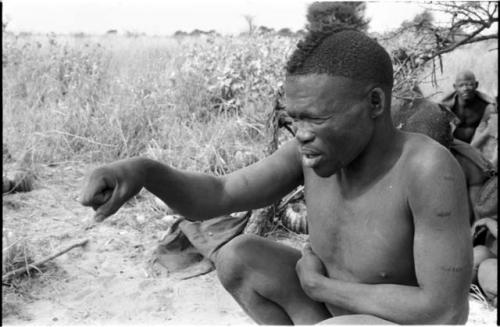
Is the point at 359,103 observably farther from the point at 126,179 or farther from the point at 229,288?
the point at 229,288

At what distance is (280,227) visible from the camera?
163 inches

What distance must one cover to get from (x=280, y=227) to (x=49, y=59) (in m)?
4.45

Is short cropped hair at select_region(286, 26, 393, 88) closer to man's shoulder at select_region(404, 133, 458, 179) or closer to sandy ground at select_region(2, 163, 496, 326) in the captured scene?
man's shoulder at select_region(404, 133, 458, 179)

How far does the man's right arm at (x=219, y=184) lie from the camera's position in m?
1.74

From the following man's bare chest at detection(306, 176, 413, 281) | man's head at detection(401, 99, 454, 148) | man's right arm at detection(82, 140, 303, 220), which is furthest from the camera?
man's head at detection(401, 99, 454, 148)

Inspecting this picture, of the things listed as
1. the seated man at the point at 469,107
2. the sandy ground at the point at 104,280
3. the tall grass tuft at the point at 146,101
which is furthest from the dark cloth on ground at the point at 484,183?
the seated man at the point at 469,107

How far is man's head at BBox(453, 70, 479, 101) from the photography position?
643cm

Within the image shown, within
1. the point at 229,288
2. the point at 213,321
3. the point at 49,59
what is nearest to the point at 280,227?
the point at 213,321

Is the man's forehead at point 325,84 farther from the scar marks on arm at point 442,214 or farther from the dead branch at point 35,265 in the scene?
the dead branch at point 35,265

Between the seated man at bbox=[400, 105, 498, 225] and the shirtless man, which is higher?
the shirtless man

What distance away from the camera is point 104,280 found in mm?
3396

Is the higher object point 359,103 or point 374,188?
point 359,103

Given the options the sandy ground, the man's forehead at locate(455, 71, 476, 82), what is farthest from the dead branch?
the man's forehead at locate(455, 71, 476, 82)

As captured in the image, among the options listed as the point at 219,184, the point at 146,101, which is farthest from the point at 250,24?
the point at 219,184
